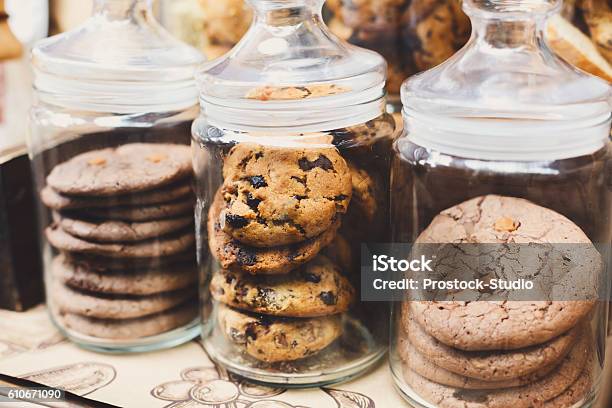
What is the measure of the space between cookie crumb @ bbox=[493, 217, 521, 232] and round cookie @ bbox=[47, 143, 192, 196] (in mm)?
384

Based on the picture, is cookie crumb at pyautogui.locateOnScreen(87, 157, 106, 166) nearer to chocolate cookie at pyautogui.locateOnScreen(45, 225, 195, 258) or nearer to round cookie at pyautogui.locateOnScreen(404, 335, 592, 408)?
chocolate cookie at pyautogui.locateOnScreen(45, 225, 195, 258)

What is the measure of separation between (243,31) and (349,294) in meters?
0.40

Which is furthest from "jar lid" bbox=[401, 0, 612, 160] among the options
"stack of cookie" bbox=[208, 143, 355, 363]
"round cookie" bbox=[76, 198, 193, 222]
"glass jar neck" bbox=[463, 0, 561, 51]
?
"round cookie" bbox=[76, 198, 193, 222]

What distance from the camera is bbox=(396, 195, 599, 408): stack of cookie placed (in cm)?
67

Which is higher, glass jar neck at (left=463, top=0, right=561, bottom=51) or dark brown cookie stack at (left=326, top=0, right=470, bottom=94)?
glass jar neck at (left=463, top=0, right=561, bottom=51)

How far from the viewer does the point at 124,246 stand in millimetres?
885

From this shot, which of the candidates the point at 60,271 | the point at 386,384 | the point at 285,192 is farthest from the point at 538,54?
the point at 60,271

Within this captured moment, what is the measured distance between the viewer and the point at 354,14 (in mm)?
918

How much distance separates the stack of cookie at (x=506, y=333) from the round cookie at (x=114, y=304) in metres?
0.33

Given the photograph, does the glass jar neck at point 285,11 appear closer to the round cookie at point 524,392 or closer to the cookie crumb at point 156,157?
the cookie crumb at point 156,157

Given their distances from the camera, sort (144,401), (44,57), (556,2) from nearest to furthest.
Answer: (556,2), (144,401), (44,57)

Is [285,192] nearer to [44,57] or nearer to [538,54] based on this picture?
[538,54]

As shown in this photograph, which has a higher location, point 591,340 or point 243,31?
point 243,31

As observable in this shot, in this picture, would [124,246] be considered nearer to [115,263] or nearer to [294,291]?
[115,263]
